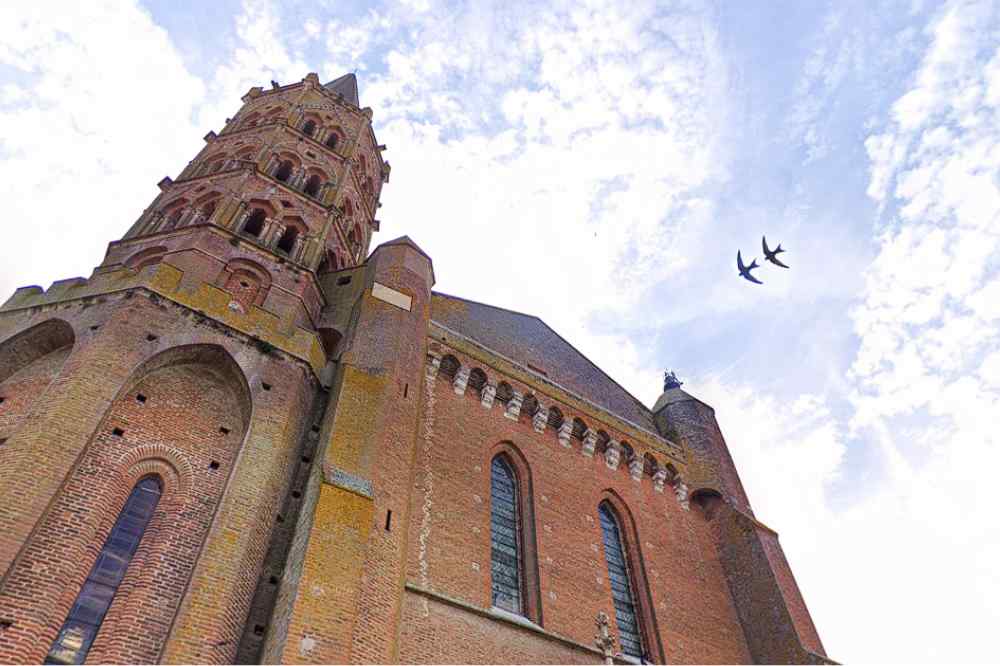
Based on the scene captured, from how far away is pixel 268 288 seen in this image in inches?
606

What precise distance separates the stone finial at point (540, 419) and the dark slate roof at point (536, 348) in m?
2.85

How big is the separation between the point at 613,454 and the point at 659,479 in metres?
1.46

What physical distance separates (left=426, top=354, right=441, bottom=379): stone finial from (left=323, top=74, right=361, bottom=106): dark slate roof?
53.0 ft

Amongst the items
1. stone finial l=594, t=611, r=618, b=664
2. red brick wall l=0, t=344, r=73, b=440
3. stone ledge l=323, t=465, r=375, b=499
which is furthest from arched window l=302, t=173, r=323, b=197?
stone finial l=594, t=611, r=618, b=664

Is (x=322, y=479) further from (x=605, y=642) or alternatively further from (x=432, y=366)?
(x=432, y=366)

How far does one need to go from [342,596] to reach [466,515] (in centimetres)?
422

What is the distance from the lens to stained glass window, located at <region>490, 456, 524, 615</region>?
12195 mm

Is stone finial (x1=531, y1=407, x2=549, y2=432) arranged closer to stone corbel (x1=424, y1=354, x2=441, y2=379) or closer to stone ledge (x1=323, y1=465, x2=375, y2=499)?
stone corbel (x1=424, y1=354, x2=441, y2=379)

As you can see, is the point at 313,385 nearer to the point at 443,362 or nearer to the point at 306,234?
the point at 443,362

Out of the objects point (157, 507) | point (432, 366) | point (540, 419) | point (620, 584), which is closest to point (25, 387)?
point (157, 507)

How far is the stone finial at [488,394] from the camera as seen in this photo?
15.5 m

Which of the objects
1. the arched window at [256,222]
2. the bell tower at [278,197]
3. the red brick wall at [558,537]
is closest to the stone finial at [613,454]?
the red brick wall at [558,537]

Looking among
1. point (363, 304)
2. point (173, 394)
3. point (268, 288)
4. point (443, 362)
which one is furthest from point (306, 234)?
point (173, 394)

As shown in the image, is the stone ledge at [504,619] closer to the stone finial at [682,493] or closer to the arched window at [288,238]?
the stone finial at [682,493]
